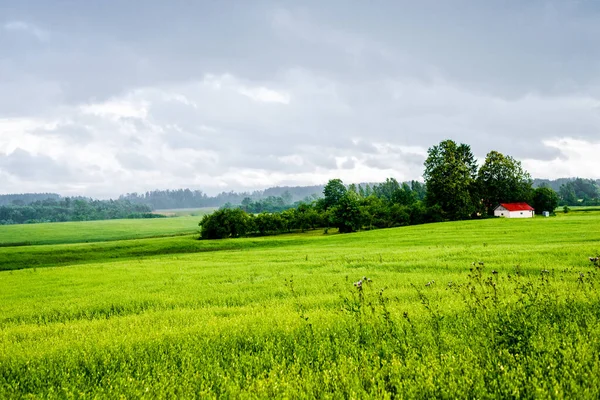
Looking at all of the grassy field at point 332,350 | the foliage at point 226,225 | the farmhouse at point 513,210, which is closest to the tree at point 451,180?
the farmhouse at point 513,210

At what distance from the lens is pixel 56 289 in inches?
766

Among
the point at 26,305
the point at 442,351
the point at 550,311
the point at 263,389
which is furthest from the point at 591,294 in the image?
the point at 26,305

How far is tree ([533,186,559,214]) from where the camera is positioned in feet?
337

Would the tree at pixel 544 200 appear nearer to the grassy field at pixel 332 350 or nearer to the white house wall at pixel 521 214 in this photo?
the white house wall at pixel 521 214

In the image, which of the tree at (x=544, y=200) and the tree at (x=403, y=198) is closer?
the tree at (x=403, y=198)

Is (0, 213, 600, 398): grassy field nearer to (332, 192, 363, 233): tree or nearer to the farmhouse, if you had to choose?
(332, 192, 363, 233): tree

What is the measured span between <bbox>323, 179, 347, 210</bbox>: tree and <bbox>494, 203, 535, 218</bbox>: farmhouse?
142 feet

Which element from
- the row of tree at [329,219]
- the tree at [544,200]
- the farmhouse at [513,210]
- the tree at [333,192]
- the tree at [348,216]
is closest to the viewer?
the tree at [348,216]

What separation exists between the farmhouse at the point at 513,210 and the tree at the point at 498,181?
10.8 ft

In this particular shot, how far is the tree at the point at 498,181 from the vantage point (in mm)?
93875

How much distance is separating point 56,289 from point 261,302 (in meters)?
15.1

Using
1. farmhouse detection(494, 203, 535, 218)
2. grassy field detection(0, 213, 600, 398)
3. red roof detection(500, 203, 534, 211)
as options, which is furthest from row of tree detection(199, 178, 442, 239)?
grassy field detection(0, 213, 600, 398)

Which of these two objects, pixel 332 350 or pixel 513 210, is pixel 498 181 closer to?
pixel 513 210

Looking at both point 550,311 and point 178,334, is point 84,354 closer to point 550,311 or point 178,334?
point 178,334
